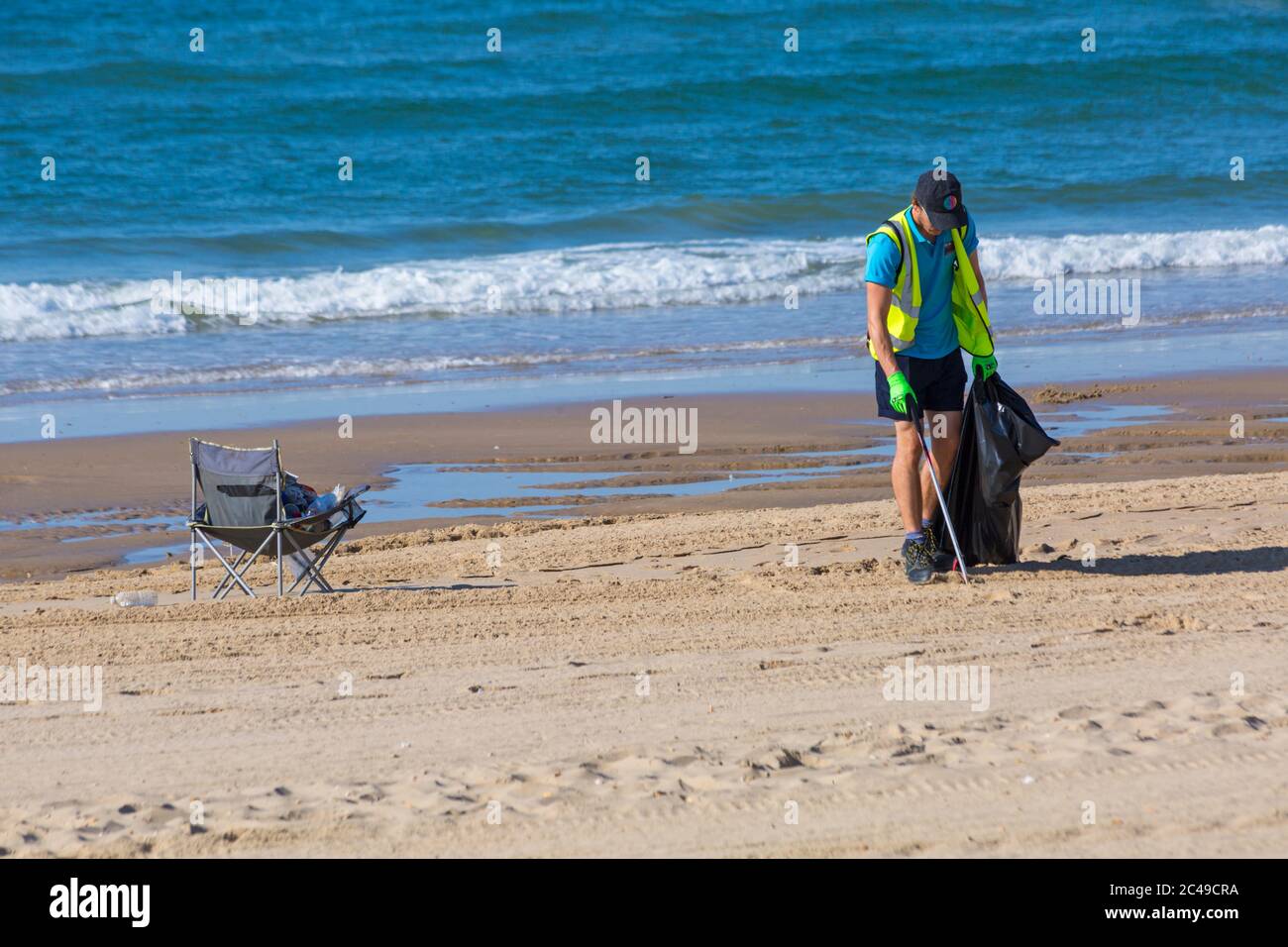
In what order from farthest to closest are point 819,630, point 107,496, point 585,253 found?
point 585,253 < point 107,496 < point 819,630

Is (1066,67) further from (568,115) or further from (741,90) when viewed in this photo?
(568,115)

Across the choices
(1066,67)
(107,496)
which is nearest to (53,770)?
(107,496)

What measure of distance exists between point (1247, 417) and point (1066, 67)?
78.5 ft

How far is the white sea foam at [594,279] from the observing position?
52.5 feet

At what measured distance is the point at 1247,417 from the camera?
9.96 meters

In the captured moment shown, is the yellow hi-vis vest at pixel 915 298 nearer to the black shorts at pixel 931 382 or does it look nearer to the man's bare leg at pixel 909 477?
the black shorts at pixel 931 382

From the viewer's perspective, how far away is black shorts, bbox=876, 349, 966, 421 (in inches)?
233

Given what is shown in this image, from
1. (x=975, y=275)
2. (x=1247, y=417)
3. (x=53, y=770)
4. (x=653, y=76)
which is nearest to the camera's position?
(x=53, y=770)

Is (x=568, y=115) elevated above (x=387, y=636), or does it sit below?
above

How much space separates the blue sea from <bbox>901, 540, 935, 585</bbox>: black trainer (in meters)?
5.25

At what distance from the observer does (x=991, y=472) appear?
6039mm

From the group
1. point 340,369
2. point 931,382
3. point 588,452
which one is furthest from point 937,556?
point 340,369

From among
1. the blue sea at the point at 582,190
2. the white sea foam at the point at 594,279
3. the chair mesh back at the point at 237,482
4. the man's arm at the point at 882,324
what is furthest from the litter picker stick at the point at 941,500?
the white sea foam at the point at 594,279
